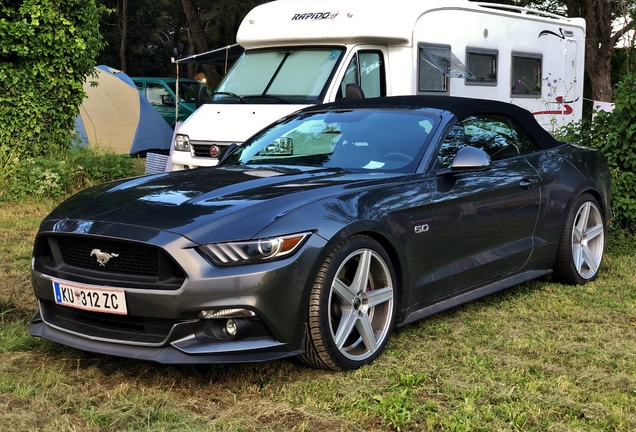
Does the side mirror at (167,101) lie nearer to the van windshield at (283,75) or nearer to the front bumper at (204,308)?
the van windshield at (283,75)

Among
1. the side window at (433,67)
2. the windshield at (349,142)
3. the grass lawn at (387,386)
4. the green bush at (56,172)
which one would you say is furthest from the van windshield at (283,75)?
the grass lawn at (387,386)

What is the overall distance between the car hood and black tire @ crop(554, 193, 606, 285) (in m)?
1.91

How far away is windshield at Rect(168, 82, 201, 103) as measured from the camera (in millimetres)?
20547

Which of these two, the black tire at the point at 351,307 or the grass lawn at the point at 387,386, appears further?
the black tire at the point at 351,307

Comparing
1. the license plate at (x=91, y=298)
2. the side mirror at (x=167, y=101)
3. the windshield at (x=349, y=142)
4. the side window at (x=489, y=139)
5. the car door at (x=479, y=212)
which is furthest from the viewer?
the side mirror at (x=167, y=101)

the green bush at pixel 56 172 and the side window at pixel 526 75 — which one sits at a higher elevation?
the side window at pixel 526 75

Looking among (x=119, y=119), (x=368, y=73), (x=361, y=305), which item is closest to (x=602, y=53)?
(x=119, y=119)

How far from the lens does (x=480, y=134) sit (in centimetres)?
548

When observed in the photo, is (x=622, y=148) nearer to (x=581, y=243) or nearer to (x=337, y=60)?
(x=581, y=243)

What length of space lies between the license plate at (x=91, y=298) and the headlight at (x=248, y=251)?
0.47 metres

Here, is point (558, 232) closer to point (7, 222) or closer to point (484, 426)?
point (484, 426)

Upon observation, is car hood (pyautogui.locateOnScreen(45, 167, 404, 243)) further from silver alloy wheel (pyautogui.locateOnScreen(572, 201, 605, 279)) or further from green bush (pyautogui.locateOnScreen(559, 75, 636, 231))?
green bush (pyautogui.locateOnScreen(559, 75, 636, 231))

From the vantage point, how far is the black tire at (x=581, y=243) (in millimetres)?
5988

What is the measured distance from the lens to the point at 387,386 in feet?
13.0
